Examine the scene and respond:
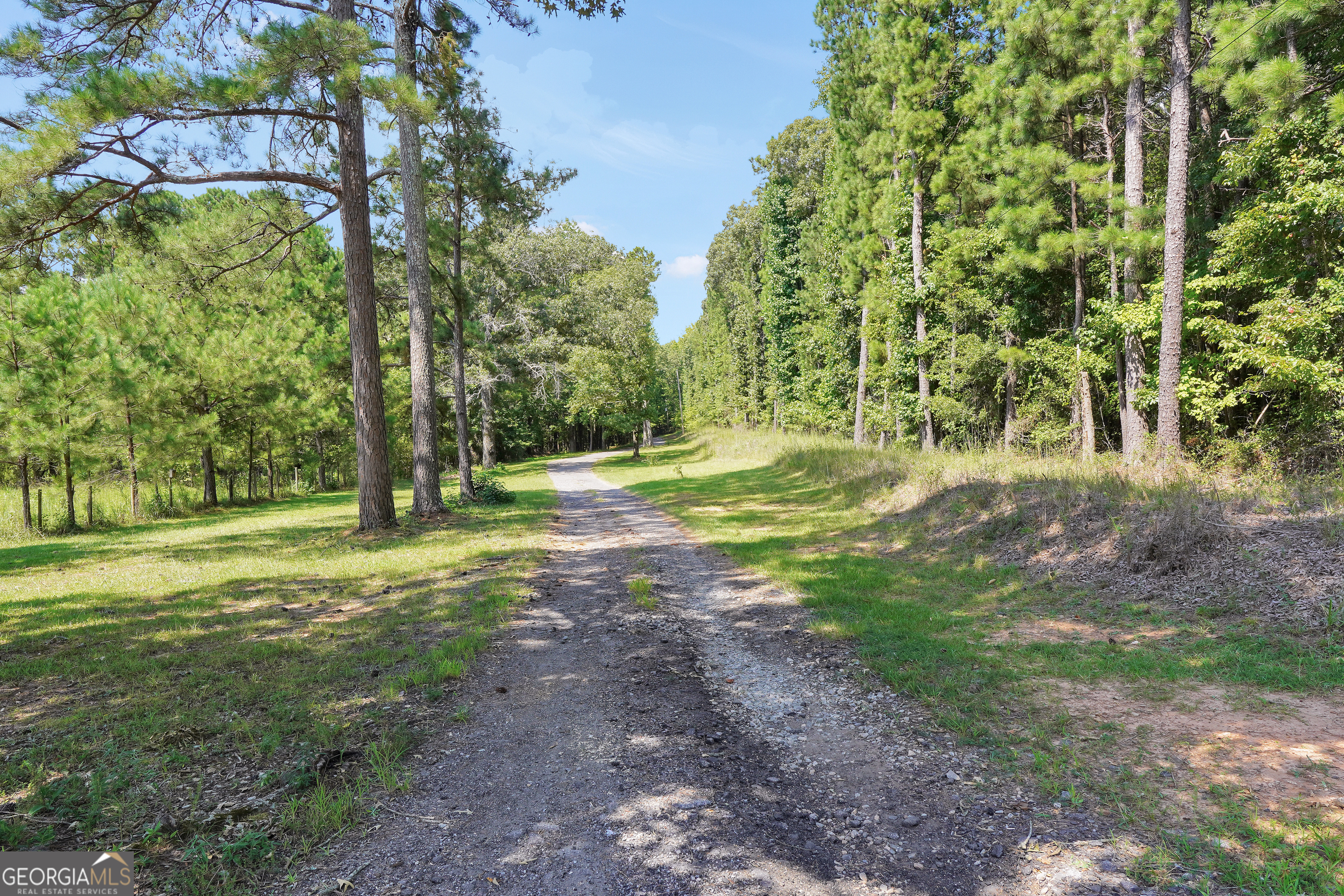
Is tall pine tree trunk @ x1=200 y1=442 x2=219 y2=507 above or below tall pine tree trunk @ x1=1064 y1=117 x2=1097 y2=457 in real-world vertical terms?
below

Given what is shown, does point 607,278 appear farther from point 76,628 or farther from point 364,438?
point 76,628

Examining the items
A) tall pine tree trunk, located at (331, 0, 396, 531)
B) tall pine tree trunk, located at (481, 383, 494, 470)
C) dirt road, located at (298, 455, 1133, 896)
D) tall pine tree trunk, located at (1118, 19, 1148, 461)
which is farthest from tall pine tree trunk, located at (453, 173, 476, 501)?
tall pine tree trunk, located at (1118, 19, 1148, 461)

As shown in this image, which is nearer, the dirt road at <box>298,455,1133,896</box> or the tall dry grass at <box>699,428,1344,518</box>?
the dirt road at <box>298,455,1133,896</box>

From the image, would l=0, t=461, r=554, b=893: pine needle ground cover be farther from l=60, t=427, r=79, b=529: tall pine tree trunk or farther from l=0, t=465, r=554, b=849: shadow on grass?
l=60, t=427, r=79, b=529: tall pine tree trunk

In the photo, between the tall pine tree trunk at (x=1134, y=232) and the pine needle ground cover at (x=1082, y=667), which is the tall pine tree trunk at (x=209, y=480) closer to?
the pine needle ground cover at (x=1082, y=667)

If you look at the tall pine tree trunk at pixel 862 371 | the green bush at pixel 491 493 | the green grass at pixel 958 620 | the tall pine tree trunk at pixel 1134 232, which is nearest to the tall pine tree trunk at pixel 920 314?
the tall pine tree trunk at pixel 862 371

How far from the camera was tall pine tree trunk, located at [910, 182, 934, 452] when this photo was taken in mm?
17766

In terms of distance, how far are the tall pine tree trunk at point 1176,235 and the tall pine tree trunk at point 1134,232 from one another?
0.73 metres

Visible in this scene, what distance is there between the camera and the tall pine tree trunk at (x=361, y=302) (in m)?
9.80

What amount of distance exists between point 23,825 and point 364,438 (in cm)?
820

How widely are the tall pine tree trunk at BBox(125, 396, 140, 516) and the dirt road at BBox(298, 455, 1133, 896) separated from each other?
58.1 ft

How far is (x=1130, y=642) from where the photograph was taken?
492 centimetres

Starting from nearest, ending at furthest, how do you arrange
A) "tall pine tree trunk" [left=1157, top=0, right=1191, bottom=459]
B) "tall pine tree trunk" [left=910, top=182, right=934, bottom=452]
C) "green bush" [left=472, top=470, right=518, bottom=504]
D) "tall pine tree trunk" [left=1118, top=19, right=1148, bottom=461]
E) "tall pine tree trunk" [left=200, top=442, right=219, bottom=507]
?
"tall pine tree trunk" [left=1157, top=0, right=1191, bottom=459]
"tall pine tree trunk" [left=1118, top=19, right=1148, bottom=461]
"green bush" [left=472, top=470, right=518, bottom=504]
"tall pine tree trunk" [left=910, top=182, right=934, bottom=452]
"tall pine tree trunk" [left=200, top=442, right=219, bottom=507]

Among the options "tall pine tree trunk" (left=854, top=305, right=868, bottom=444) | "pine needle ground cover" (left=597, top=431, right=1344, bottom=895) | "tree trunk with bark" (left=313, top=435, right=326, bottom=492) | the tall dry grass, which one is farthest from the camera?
"tree trunk with bark" (left=313, top=435, right=326, bottom=492)
